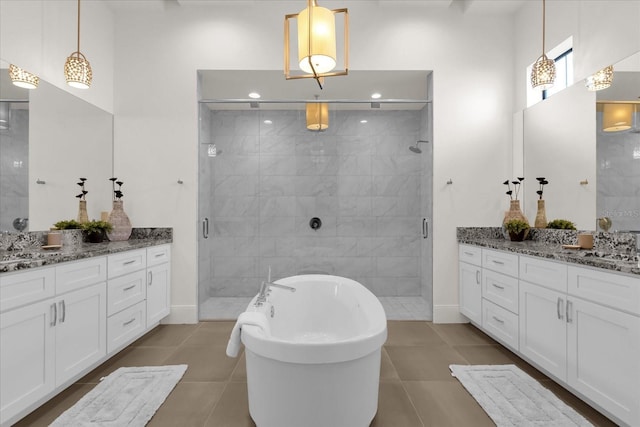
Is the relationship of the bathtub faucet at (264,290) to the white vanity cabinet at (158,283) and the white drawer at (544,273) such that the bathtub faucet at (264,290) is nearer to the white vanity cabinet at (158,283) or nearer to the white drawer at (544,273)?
the white vanity cabinet at (158,283)

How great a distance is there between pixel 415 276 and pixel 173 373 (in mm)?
2510

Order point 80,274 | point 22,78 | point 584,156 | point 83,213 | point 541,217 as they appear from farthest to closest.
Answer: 1. point 541,217
2. point 83,213
3. point 584,156
4. point 22,78
5. point 80,274

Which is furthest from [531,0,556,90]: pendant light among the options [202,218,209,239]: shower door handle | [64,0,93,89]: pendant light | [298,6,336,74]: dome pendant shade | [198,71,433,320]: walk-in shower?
[64,0,93,89]: pendant light

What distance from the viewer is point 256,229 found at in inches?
145

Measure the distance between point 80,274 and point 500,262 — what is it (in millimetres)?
3057

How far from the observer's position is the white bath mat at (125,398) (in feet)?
5.99

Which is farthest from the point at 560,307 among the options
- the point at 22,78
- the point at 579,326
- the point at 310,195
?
the point at 22,78

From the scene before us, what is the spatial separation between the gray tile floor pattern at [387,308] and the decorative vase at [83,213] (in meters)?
1.37

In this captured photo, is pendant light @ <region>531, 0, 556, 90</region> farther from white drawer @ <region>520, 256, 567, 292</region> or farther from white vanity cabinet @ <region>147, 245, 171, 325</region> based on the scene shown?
white vanity cabinet @ <region>147, 245, 171, 325</region>

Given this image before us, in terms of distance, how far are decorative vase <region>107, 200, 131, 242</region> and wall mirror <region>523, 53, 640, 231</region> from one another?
3.96 metres

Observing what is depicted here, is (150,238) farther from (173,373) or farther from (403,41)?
(403,41)

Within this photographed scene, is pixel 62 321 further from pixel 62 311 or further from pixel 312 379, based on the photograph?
pixel 312 379

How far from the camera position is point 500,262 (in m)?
2.77

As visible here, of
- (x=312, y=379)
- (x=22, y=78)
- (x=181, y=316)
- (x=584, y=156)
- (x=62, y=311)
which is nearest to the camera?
(x=312, y=379)
